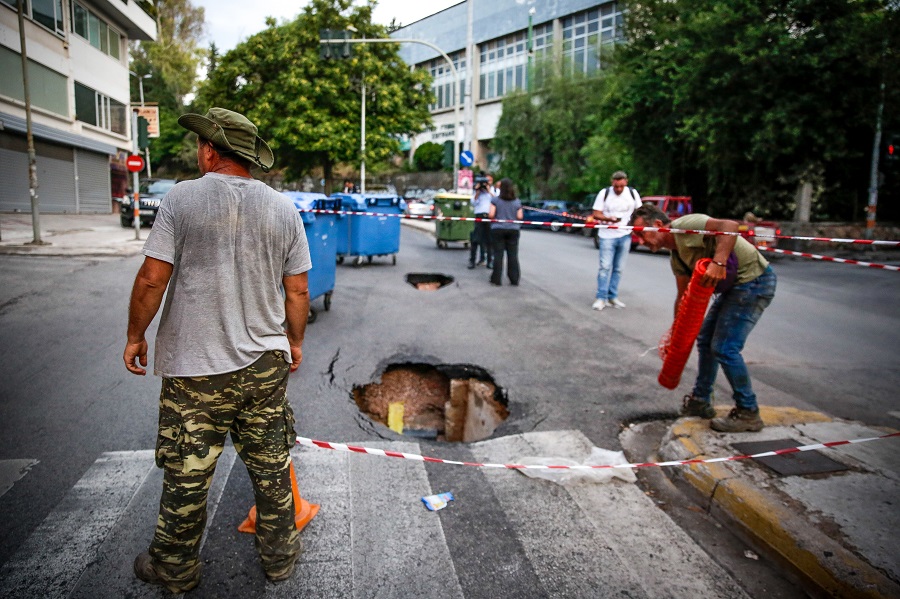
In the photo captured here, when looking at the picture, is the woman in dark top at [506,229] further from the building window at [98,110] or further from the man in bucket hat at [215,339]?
the building window at [98,110]

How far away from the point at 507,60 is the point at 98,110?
102 feet

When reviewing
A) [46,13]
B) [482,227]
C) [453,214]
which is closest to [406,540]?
[482,227]

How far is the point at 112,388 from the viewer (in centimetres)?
462

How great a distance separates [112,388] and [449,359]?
9.75 feet

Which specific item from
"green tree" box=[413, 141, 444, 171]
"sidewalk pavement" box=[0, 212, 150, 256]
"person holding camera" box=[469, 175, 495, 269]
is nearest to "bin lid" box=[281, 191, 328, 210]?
"person holding camera" box=[469, 175, 495, 269]

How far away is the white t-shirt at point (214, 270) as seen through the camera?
86.4 inches

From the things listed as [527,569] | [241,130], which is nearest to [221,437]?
[241,130]

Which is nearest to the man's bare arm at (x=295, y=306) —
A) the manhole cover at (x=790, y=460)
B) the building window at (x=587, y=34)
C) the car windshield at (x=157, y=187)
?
the manhole cover at (x=790, y=460)

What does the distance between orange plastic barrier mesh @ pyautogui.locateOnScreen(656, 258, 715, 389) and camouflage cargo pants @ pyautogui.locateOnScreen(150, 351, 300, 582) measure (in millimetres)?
2592

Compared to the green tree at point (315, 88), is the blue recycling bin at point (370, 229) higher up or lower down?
lower down

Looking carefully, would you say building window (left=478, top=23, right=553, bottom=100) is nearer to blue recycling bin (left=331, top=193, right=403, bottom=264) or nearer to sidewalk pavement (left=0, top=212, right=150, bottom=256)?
sidewalk pavement (left=0, top=212, right=150, bottom=256)

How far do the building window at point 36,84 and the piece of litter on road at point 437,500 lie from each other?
13.6m

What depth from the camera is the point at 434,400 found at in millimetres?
5520

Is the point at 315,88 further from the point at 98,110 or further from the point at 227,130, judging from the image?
the point at 227,130
